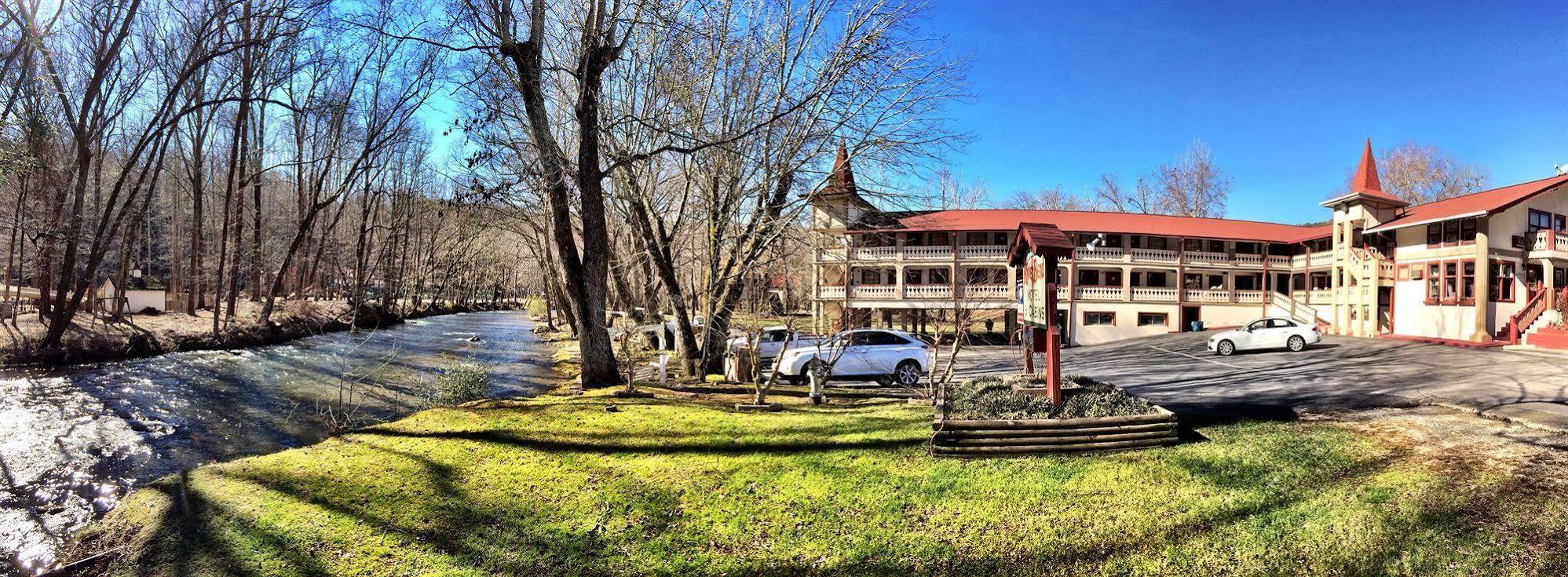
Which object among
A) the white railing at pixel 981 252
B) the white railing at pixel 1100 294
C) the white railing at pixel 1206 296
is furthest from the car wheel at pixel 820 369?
the white railing at pixel 1206 296

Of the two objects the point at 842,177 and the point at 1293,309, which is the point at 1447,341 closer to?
the point at 1293,309

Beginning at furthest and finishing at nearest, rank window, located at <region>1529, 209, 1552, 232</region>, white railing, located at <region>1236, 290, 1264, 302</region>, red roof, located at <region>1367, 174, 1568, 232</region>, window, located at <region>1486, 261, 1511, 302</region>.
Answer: white railing, located at <region>1236, 290, 1264, 302</region> < window, located at <region>1529, 209, 1552, 232</region> < window, located at <region>1486, 261, 1511, 302</region> < red roof, located at <region>1367, 174, 1568, 232</region>

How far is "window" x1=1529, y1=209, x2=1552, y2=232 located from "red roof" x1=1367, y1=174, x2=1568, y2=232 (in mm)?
1092

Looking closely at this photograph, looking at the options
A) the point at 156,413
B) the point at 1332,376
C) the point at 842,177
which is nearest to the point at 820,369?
the point at 842,177

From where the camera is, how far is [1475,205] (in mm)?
25516

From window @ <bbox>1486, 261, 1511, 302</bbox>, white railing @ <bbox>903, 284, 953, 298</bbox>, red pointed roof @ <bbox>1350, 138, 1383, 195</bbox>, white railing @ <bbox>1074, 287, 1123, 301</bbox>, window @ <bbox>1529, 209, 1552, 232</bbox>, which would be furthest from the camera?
white railing @ <bbox>903, 284, 953, 298</bbox>

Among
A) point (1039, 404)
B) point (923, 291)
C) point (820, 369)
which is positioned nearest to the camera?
point (1039, 404)

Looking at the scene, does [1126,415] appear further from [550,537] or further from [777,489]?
[550,537]

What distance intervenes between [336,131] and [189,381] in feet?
62.8

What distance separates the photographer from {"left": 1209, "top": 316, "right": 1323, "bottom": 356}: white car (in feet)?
75.3

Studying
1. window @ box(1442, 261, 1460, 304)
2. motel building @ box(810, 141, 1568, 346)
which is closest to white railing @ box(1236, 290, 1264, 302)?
motel building @ box(810, 141, 1568, 346)

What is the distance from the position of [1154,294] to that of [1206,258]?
3977 millimetres

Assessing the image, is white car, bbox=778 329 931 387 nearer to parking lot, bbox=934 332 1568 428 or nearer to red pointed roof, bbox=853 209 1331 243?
parking lot, bbox=934 332 1568 428

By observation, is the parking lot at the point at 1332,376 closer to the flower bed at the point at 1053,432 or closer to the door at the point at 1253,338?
the door at the point at 1253,338
